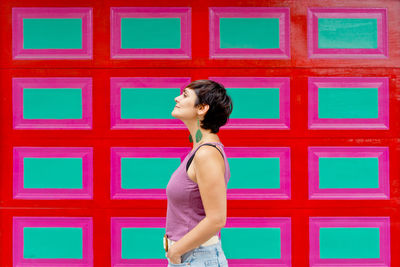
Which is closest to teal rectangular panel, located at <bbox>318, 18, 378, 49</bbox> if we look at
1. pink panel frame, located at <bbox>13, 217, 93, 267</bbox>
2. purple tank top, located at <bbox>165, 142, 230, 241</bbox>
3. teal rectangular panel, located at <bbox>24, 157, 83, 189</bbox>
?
purple tank top, located at <bbox>165, 142, 230, 241</bbox>

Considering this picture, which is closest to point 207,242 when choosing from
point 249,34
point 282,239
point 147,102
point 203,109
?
point 203,109

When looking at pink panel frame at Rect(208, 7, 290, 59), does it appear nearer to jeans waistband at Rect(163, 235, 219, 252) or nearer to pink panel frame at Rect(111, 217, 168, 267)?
pink panel frame at Rect(111, 217, 168, 267)

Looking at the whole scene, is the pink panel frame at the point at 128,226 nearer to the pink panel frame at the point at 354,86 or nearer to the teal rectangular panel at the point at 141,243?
the teal rectangular panel at the point at 141,243

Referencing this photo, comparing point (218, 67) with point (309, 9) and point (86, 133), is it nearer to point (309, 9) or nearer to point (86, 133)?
point (309, 9)

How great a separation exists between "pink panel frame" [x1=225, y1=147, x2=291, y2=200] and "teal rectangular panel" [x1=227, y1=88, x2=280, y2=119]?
0.26 metres

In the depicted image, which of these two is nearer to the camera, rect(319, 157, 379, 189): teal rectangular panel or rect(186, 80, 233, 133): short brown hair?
rect(186, 80, 233, 133): short brown hair

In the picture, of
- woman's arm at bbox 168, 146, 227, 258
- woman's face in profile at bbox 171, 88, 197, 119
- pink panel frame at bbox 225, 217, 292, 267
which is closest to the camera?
woman's arm at bbox 168, 146, 227, 258

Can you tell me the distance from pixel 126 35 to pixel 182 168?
1584 millimetres

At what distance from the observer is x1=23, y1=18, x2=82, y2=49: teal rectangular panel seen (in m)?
2.75

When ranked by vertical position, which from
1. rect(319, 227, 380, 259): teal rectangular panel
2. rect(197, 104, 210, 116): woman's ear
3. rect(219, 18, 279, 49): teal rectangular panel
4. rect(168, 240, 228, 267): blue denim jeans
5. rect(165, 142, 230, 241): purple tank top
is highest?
rect(219, 18, 279, 49): teal rectangular panel

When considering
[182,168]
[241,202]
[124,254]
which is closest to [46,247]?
[124,254]

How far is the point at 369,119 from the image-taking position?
2.74 meters

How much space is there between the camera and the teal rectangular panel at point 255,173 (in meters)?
2.72

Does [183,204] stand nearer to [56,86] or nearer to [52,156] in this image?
[52,156]
